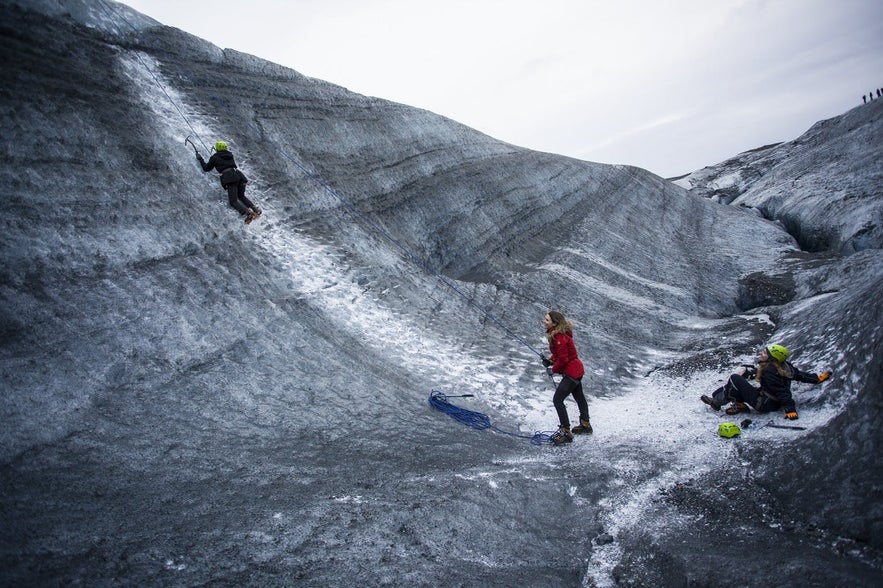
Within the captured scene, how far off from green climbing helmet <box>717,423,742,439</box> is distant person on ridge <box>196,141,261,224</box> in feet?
32.9

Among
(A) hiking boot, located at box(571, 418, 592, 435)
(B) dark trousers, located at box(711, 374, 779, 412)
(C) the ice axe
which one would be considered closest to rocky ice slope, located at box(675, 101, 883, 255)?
(B) dark trousers, located at box(711, 374, 779, 412)

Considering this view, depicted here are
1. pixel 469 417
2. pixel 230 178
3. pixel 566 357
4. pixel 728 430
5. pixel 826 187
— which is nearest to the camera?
pixel 728 430

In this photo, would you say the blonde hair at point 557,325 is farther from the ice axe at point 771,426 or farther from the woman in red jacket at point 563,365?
the ice axe at point 771,426

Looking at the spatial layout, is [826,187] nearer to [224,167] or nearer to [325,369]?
[325,369]

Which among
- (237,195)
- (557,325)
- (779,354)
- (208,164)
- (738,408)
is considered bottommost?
(738,408)

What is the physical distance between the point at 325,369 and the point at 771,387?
23.6 feet

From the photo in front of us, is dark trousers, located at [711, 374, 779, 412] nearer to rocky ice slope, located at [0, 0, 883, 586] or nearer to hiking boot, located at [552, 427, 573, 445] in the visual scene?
rocky ice slope, located at [0, 0, 883, 586]

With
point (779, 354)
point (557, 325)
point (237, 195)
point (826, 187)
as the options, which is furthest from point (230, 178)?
point (826, 187)

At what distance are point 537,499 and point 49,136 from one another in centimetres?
1018

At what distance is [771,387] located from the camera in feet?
25.3

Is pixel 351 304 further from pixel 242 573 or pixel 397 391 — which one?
pixel 242 573

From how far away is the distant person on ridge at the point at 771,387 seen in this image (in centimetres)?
748

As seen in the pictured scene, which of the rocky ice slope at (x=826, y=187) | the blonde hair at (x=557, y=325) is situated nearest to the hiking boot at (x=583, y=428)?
the blonde hair at (x=557, y=325)

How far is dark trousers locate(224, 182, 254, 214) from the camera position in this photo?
36.6 ft
